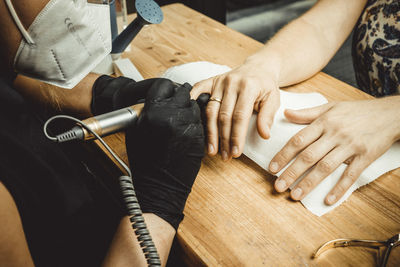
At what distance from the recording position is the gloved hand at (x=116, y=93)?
0.71m

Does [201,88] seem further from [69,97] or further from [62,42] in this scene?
[69,97]

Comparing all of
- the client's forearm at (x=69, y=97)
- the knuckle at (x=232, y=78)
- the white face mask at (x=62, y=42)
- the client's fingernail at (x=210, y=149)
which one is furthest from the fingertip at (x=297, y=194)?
the client's forearm at (x=69, y=97)

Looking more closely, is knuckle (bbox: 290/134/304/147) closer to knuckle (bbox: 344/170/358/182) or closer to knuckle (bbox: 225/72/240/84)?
knuckle (bbox: 344/170/358/182)

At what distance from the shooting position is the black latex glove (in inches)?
22.6

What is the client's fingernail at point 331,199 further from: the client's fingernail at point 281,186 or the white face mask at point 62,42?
the white face mask at point 62,42

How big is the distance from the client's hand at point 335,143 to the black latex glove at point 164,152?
194 millimetres

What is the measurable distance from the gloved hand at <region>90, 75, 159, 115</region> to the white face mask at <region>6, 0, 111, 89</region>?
11 centimetres

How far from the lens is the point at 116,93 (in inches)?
30.5

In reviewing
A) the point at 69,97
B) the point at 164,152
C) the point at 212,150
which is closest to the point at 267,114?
the point at 212,150

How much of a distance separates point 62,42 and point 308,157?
61 cm

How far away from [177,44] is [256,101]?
525mm

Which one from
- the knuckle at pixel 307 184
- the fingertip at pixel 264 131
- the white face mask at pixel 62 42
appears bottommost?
the knuckle at pixel 307 184

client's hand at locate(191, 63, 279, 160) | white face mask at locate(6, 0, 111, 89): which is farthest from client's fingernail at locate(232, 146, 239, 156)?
white face mask at locate(6, 0, 111, 89)

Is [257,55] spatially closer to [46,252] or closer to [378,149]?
[378,149]
